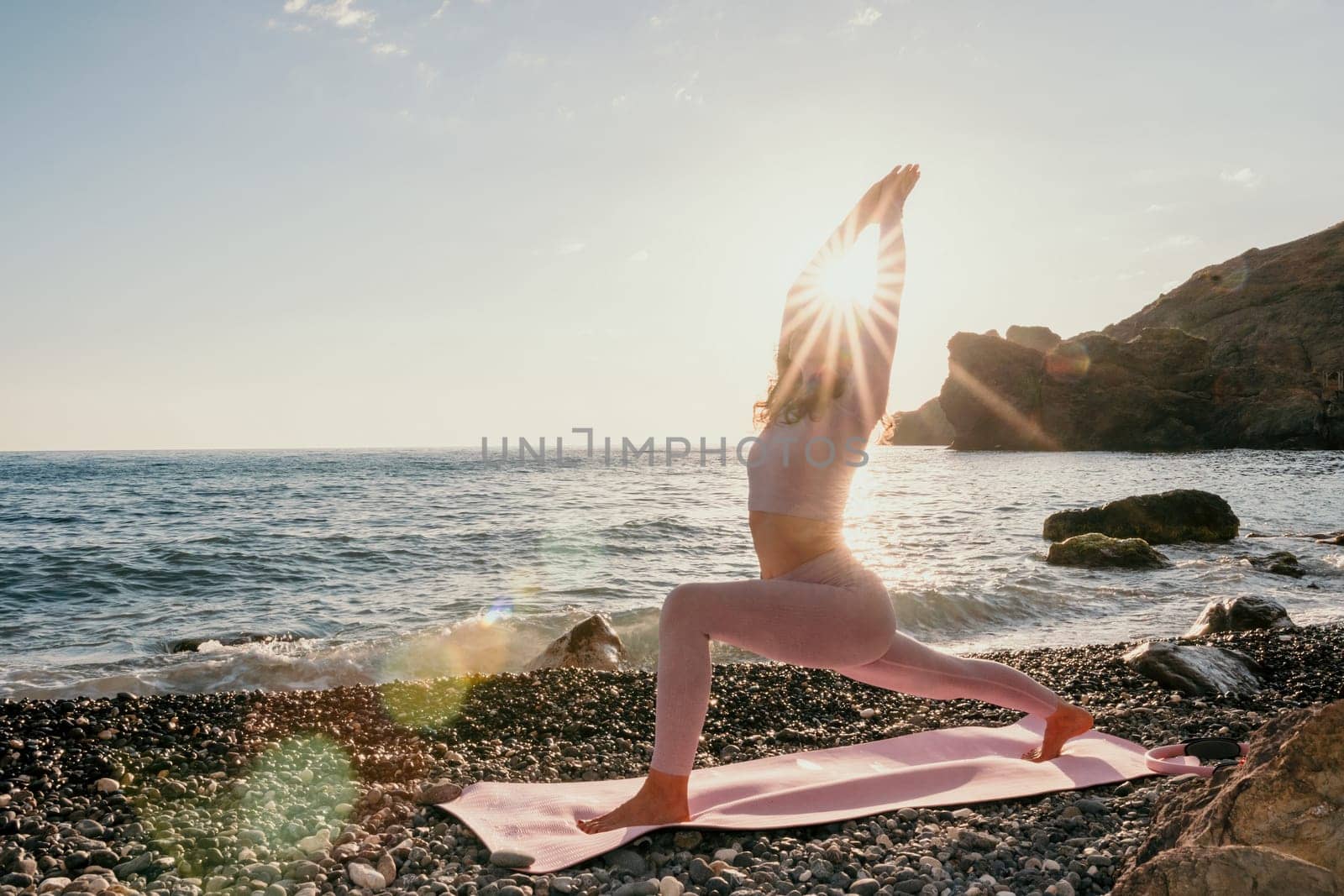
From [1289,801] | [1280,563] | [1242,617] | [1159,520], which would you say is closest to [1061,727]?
[1289,801]

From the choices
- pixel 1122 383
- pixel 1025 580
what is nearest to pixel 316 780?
pixel 1025 580

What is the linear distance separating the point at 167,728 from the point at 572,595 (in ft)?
23.8

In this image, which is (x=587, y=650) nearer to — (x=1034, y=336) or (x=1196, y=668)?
(x=1196, y=668)

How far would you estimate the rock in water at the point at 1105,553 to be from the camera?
1502 cm

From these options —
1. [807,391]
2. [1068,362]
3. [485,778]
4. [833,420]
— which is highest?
[1068,362]

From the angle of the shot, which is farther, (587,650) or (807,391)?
(587,650)

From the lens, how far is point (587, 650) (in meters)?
8.51

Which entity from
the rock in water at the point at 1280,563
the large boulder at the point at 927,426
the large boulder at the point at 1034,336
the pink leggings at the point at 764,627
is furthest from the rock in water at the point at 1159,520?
the large boulder at the point at 927,426

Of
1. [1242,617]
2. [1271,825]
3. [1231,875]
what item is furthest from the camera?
[1242,617]

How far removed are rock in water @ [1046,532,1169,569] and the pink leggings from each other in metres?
13.8

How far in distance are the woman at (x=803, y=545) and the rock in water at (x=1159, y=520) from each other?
1764 centimetres

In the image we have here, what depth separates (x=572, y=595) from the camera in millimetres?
12352

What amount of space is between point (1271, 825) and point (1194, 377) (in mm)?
80790

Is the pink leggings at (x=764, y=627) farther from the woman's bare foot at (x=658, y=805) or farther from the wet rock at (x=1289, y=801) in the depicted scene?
the wet rock at (x=1289, y=801)
